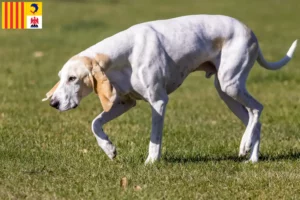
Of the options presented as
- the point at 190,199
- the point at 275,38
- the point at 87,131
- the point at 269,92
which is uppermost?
the point at 190,199

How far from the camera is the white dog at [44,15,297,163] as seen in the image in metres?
7.00

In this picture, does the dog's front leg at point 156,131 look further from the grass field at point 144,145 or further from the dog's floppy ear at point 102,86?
the dog's floppy ear at point 102,86

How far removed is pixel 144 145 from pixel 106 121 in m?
0.99

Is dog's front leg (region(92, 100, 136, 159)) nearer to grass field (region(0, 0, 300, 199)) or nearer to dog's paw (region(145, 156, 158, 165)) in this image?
grass field (region(0, 0, 300, 199))

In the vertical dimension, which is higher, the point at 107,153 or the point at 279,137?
the point at 107,153

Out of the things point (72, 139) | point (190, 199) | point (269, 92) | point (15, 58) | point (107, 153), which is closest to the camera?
point (190, 199)

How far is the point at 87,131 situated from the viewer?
9516 mm

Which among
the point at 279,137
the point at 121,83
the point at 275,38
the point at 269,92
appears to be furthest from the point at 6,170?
the point at 275,38

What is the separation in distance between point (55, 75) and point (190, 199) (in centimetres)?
956

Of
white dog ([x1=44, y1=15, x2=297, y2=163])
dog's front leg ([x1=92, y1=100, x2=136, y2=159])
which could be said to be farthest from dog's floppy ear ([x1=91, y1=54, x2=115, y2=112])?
dog's front leg ([x1=92, y1=100, x2=136, y2=159])

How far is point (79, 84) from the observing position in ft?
23.0

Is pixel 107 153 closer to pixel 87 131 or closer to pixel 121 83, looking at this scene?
Result: pixel 121 83


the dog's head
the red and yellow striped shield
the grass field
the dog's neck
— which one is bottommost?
the red and yellow striped shield

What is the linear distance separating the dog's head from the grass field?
0.59 m
